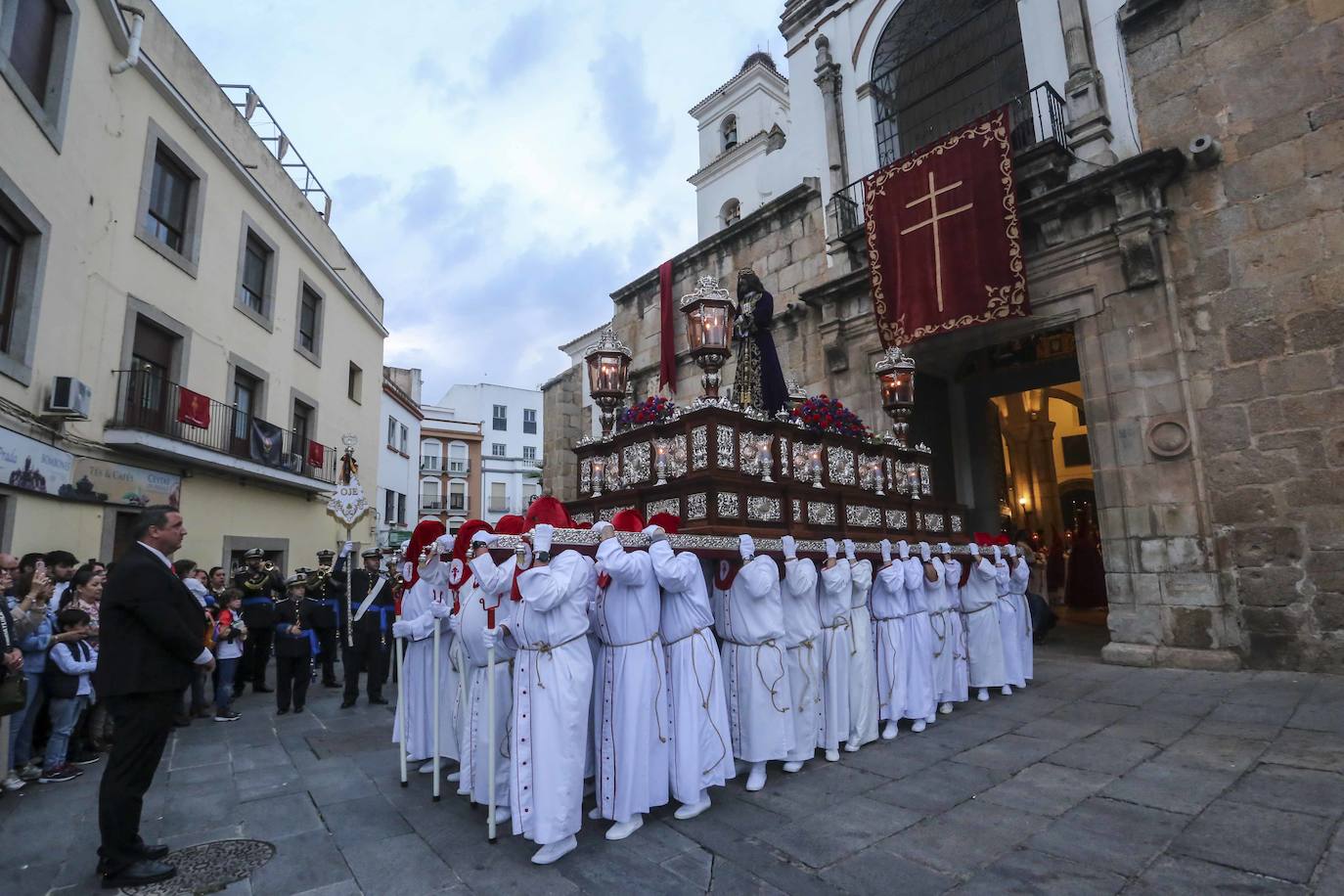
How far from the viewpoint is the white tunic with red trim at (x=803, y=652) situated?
4691 millimetres

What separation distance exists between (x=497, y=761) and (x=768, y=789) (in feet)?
5.53

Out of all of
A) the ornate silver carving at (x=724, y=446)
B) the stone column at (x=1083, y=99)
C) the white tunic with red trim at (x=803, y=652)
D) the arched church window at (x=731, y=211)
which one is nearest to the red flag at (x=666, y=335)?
the arched church window at (x=731, y=211)

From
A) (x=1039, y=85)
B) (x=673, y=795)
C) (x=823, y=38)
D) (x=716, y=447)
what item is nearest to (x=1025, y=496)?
(x=1039, y=85)

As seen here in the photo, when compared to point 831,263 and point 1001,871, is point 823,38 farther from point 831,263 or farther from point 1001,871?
point 1001,871

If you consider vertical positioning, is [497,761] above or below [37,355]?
below

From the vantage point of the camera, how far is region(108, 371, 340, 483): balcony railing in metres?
10.0

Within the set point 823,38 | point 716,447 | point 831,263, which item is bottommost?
point 716,447

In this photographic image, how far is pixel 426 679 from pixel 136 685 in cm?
205

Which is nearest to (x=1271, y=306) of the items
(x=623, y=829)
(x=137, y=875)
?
(x=623, y=829)

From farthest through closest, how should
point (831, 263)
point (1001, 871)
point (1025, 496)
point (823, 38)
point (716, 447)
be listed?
point (1025, 496) < point (823, 38) < point (831, 263) < point (716, 447) < point (1001, 871)

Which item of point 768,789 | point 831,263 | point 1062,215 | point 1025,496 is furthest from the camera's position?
point 1025,496

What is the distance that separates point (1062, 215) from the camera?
8625mm

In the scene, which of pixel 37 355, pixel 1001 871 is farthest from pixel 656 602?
pixel 37 355

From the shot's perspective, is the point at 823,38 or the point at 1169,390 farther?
the point at 823,38
